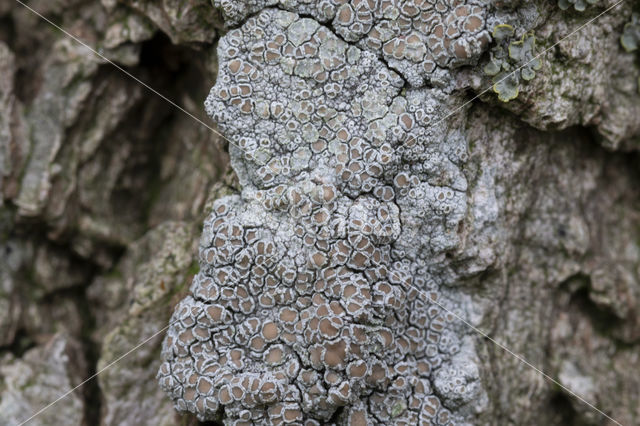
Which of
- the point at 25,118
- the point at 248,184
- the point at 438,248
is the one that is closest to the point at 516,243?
the point at 438,248

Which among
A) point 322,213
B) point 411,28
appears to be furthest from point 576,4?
point 322,213

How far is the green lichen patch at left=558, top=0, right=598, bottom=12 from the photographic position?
89.7 inches

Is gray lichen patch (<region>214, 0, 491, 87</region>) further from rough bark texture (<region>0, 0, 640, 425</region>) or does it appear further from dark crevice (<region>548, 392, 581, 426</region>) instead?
dark crevice (<region>548, 392, 581, 426</region>)

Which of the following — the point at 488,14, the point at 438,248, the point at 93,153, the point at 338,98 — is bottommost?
the point at 93,153

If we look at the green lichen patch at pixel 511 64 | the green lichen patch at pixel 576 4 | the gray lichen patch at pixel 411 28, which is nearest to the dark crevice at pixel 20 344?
the gray lichen patch at pixel 411 28

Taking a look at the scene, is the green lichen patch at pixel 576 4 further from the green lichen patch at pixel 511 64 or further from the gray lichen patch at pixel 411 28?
the gray lichen patch at pixel 411 28

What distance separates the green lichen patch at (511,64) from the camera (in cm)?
220

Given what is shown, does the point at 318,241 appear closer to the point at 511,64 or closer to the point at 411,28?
the point at 411,28

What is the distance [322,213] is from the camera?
7.08ft

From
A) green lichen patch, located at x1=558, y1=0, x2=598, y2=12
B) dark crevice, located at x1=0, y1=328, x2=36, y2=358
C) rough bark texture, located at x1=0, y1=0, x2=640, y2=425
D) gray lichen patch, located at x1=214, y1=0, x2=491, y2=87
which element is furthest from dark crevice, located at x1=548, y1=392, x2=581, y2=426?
dark crevice, located at x1=0, y1=328, x2=36, y2=358

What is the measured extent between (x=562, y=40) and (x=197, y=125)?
1.67 metres

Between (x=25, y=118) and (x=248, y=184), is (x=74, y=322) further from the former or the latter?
(x=248, y=184)

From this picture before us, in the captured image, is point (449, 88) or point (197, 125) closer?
point (449, 88)

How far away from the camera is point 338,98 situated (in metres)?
2.24
